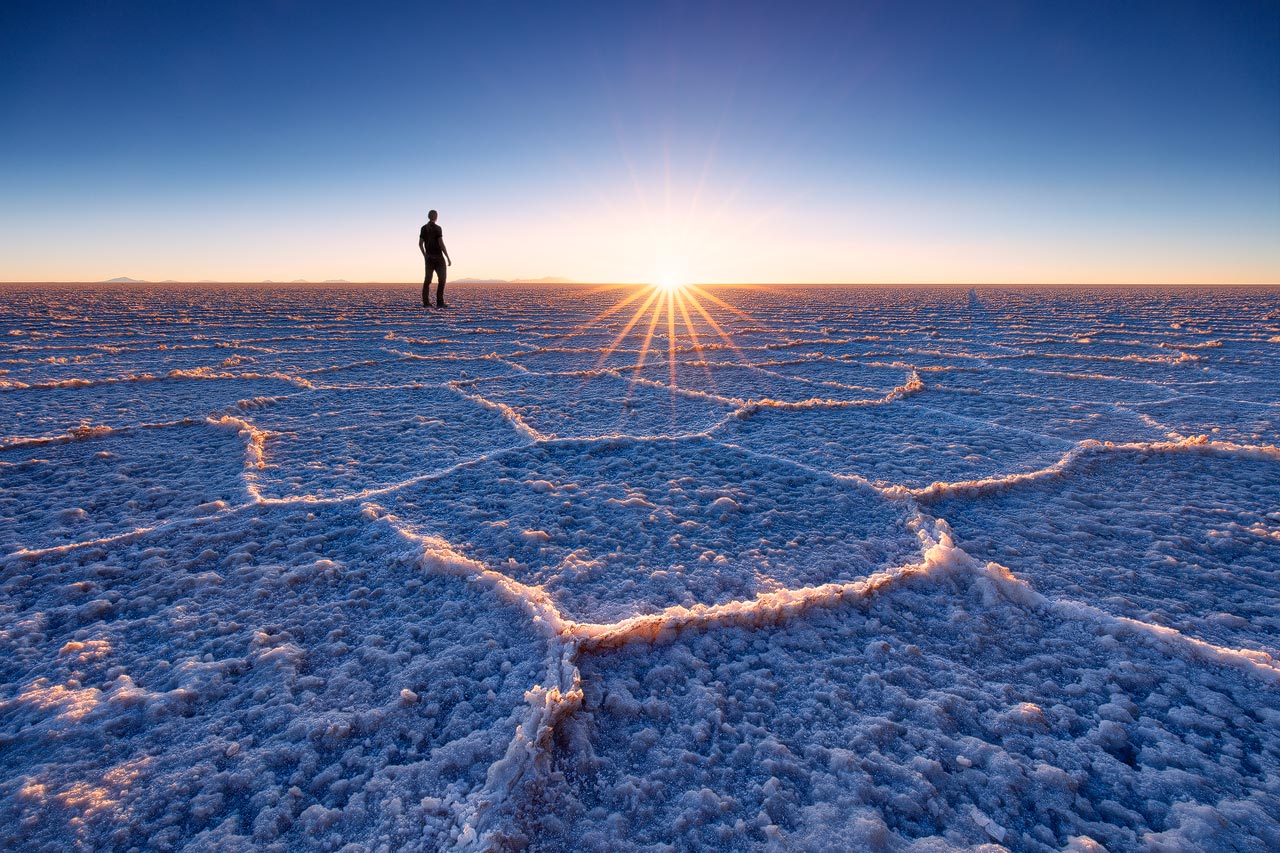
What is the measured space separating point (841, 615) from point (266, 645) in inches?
40.3

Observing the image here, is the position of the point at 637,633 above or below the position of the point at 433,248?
below

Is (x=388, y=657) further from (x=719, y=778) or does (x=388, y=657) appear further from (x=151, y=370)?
(x=151, y=370)

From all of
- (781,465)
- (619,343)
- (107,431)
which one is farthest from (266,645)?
(619,343)

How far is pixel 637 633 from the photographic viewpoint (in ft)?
3.51

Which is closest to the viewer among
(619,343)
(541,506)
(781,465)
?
(541,506)

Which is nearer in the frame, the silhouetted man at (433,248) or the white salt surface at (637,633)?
the white salt surface at (637,633)

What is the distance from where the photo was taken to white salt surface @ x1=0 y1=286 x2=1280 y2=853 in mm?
753

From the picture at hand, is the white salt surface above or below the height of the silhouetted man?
below

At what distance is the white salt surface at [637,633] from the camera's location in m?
0.75

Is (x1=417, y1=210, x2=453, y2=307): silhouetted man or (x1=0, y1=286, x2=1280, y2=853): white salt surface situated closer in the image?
(x1=0, y1=286, x2=1280, y2=853): white salt surface

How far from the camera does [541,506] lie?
166 cm

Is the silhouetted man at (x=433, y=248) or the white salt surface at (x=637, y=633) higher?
the silhouetted man at (x=433, y=248)

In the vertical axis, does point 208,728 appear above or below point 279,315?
below

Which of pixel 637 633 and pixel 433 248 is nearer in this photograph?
pixel 637 633
